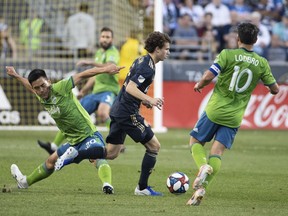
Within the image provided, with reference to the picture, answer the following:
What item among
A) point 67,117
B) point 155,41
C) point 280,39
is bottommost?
point 280,39

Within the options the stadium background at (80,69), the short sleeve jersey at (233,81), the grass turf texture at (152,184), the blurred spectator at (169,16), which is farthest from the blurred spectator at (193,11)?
the short sleeve jersey at (233,81)

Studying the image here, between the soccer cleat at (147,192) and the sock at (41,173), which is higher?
the sock at (41,173)

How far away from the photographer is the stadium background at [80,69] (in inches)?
867

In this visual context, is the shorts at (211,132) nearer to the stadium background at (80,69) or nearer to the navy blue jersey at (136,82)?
the navy blue jersey at (136,82)

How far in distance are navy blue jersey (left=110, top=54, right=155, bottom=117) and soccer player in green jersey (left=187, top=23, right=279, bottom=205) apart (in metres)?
Answer: 0.63

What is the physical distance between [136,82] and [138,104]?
1.59 feet

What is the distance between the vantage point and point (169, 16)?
2534cm

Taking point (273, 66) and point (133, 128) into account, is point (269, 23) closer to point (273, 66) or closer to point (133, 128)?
point (273, 66)

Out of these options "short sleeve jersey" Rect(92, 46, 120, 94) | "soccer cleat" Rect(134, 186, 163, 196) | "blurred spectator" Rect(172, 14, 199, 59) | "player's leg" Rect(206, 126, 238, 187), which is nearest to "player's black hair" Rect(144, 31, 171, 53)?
"player's leg" Rect(206, 126, 238, 187)

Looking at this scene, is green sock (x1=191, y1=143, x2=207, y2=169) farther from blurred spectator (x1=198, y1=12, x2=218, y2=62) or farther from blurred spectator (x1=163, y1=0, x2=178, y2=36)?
blurred spectator (x1=163, y1=0, x2=178, y2=36)

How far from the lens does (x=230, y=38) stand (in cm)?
2459

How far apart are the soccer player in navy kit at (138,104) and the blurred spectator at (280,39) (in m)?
14.7

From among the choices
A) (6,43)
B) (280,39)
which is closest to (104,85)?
(6,43)

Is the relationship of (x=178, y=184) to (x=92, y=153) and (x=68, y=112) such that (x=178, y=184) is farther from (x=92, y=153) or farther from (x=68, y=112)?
(x=68, y=112)
